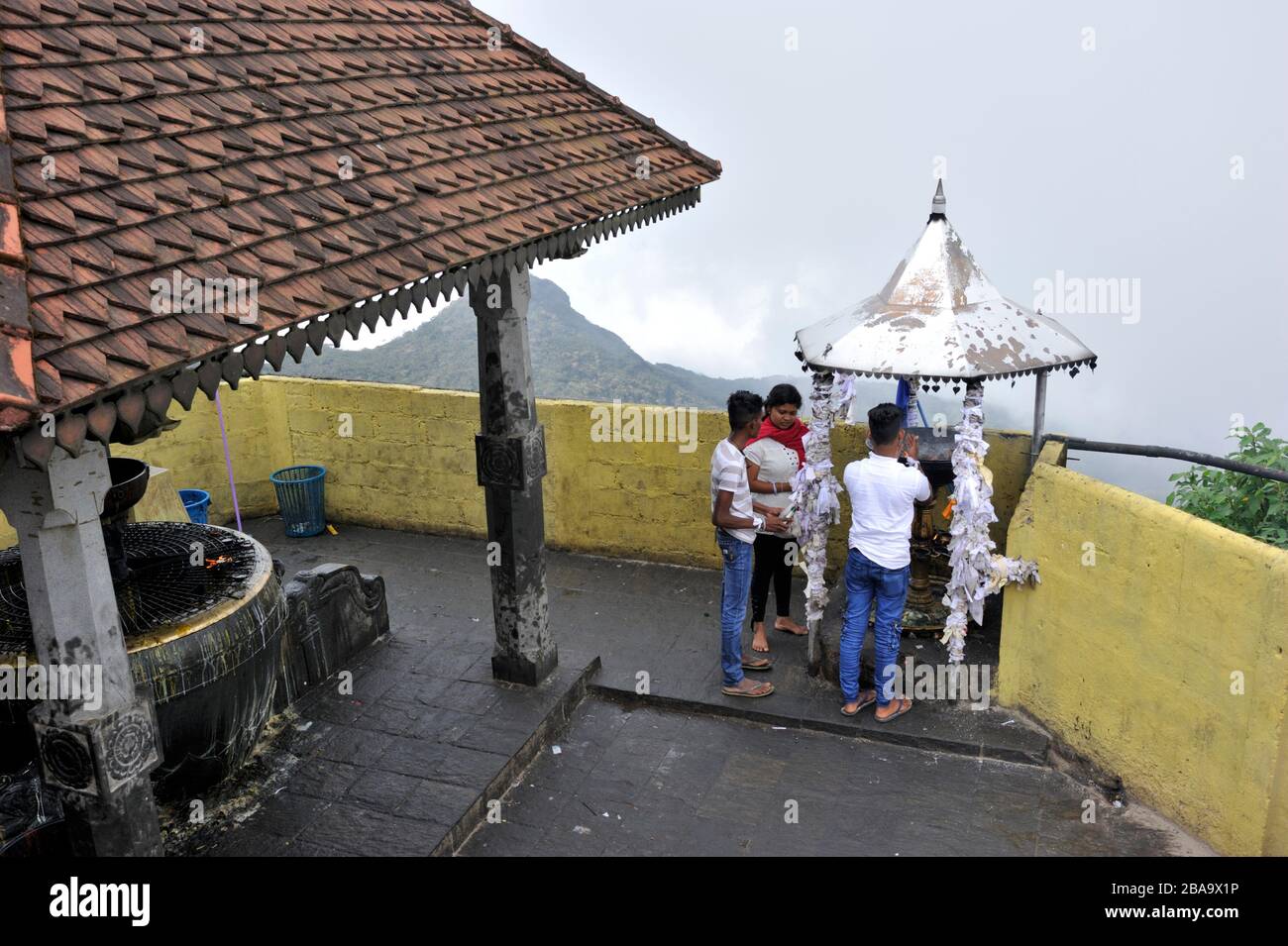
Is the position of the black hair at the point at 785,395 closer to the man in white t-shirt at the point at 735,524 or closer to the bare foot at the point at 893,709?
the man in white t-shirt at the point at 735,524

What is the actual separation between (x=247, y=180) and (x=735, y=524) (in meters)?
3.49

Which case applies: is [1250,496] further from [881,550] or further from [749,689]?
[749,689]

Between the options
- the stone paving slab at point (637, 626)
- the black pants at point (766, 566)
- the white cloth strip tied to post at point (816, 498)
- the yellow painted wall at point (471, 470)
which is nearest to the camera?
the stone paving slab at point (637, 626)

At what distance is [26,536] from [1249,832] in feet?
18.2

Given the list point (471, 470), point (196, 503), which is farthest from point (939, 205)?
point (196, 503)

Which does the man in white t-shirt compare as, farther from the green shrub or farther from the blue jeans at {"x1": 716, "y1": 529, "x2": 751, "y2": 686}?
the green shrub

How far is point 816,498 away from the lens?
22.8ft

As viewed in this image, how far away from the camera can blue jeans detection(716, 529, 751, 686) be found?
6.38 metres

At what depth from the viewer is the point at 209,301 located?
11.5ft

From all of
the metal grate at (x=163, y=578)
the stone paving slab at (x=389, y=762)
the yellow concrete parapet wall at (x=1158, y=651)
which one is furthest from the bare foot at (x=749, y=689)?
the metal grate at (x=163, y=578)

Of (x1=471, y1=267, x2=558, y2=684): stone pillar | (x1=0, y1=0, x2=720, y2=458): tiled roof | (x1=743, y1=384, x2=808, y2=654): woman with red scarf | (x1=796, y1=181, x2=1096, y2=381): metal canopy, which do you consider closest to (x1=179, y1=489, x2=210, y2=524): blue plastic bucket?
(x1=471, y1=267, x2=558, y2=684): stone pillar

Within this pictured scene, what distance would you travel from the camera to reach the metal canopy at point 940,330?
6.12 m

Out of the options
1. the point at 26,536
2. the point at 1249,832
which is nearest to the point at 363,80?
the point at 26,536
